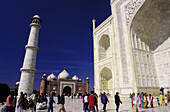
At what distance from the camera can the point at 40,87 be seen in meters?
25.3

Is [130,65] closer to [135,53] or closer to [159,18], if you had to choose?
[135,53]

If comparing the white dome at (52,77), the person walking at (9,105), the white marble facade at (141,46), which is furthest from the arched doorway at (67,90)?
the person walking at (9,105)

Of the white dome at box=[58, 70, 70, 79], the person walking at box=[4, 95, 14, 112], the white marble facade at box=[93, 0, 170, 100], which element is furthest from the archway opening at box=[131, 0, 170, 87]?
the white dome at box=[58, 70, 70, 79]

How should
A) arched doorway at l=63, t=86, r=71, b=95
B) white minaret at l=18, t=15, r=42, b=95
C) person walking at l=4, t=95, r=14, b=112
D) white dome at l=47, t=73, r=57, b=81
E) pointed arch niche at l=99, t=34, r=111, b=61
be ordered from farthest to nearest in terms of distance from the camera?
white dome at l=47, t=73, r=57, b=81 < arched doorway at l=63, t=86, r=71, b=95 < pointed arch niche at l=99, t=34, r=111, b=61 < white minaret at l=18, t=15, r=42, b=95 < person walking at l=4, t=95, r=14, b=112

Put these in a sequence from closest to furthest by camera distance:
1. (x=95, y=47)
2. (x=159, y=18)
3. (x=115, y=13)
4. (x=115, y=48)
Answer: (x=159, y=18) < (x=115, y=48) < (x=115, y=13) < (x=95, y=47)

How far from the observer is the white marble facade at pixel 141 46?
10.9m

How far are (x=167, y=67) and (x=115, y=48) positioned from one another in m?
5.20

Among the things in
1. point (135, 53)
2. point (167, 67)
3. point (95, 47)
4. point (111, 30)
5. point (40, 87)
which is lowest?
point (40, 87)

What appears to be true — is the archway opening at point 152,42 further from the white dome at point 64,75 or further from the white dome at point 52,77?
the white dome at point 52,77

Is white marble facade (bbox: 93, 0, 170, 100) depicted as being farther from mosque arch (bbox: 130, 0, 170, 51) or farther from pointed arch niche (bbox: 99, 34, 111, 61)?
pointed arch niche (bbox: 99, 34, 111, 61)

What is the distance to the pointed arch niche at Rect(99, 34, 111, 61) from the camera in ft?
55.4

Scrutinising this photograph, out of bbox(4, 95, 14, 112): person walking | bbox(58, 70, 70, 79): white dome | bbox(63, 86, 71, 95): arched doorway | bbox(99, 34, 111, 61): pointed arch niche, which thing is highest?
bbox(99, 34, 111, 61): pointed arch niche

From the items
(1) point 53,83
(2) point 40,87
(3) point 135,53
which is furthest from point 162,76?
(2) point 40,87

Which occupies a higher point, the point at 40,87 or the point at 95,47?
the point at 95,47
